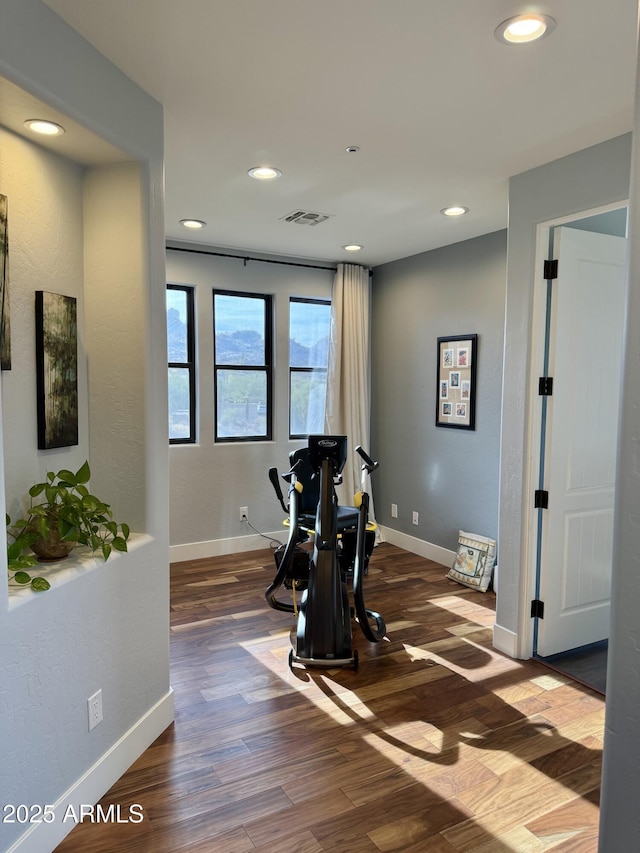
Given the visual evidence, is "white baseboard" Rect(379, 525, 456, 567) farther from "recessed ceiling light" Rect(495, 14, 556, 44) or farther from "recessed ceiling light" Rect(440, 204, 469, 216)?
"recessed ceiling light" Rect(495, 14, 556, 44)

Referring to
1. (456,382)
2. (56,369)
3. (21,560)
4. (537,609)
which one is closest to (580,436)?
(537,609)

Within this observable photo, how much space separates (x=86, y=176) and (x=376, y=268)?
3.61 meters

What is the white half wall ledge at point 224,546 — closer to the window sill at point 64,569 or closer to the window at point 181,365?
the window at point 181,365

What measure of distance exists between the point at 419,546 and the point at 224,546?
176 cm

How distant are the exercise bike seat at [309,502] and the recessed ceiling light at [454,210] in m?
1.84

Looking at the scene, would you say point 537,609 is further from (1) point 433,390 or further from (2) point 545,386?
(1) point 433,390

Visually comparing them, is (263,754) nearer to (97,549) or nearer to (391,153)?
(97,549)

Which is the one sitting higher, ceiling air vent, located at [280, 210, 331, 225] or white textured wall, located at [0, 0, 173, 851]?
ceiling air vent, located at [280, 210, 331, 225]

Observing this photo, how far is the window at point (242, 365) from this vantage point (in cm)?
504

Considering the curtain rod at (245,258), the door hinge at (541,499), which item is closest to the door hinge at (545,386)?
the door hinge at (541,499)

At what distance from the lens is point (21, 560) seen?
184cm

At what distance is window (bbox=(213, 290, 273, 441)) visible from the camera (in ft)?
16.5

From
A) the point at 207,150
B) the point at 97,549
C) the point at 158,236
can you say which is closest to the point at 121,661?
the point at 97,549

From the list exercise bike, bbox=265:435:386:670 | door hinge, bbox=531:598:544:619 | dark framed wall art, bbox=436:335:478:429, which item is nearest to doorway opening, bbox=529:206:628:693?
door hinge, bbox=531:598:544:619
